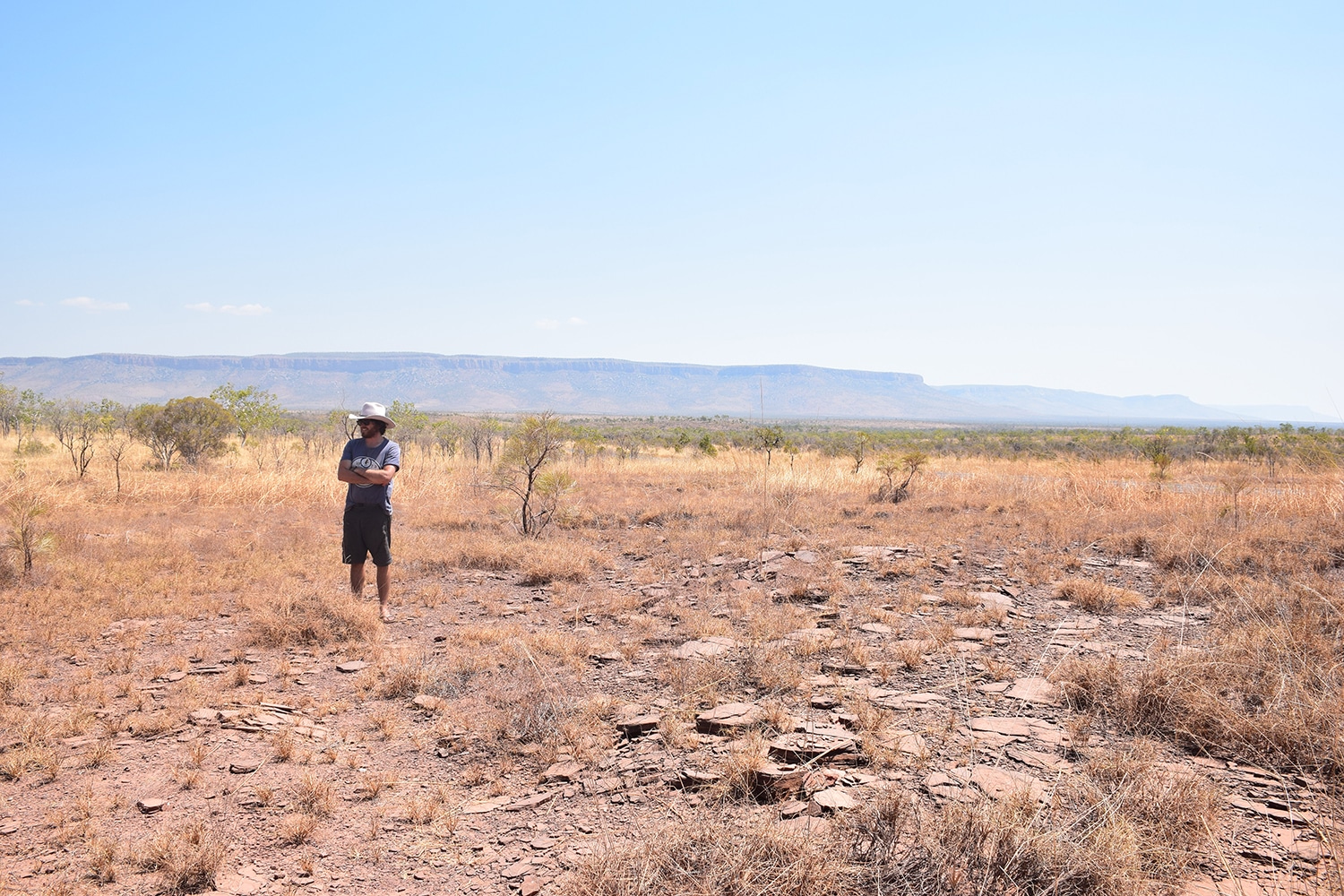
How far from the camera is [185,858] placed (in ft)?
9.48

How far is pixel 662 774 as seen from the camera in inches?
141

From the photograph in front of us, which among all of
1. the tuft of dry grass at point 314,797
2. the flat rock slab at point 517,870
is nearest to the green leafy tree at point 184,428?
the tuft of dry grass at point 314,797

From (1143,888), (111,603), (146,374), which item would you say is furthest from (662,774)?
(146,374)

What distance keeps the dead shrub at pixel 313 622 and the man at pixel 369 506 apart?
1.16 feet

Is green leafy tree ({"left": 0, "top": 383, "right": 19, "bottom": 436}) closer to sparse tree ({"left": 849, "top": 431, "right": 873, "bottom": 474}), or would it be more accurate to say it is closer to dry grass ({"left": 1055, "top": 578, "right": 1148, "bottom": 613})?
sparse tree ({"left": 849, "top": 431, "right": 873, "bottom": 474})

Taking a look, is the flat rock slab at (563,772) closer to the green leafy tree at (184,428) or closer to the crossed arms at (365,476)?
the crossed arms at (365,476)

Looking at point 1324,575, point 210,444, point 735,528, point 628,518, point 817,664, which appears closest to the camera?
point 817,664

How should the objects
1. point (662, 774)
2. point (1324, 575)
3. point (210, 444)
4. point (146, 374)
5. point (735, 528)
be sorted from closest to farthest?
point (662, 774) → point (1324, 575) → point (735, 528) → point (210, 444) → point (146, 374)

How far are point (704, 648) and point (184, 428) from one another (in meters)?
18.8

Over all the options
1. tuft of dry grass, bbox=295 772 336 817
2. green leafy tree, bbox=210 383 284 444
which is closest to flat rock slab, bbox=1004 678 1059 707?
tuft of dry grass, bbox=295 772 336 817

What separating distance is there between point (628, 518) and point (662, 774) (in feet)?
29.1

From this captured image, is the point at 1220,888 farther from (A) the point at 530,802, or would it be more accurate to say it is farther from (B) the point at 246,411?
(B) the point at 246,411

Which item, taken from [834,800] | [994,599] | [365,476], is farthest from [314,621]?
[994,599]

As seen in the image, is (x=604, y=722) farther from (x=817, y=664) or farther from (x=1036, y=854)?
(x=1036, y=854)
